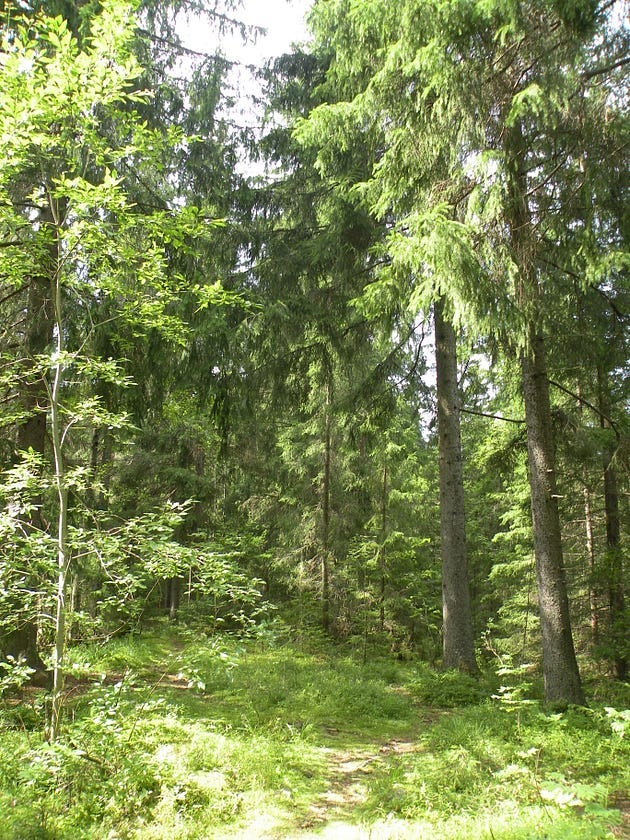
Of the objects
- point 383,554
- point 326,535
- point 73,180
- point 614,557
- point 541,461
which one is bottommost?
point 383,554

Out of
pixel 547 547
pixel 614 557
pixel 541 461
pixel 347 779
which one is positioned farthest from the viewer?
pixel 614 557

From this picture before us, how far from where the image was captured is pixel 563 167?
20.4 feet

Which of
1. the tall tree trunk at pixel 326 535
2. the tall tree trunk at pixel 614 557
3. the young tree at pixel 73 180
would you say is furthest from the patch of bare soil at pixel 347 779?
the tall tree trunk at pixel 326 535

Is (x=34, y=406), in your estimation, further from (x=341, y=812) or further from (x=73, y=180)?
(x=341, y=812)

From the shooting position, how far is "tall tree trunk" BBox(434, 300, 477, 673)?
29.5 feet

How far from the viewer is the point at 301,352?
1020cm

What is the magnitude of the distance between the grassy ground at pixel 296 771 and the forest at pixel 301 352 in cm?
3

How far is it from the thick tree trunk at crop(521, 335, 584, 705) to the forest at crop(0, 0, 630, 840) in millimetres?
37

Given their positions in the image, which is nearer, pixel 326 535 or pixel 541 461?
pixel 541 461

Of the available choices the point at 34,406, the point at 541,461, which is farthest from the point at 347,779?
the point at 34,406

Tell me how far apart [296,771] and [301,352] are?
681 cm

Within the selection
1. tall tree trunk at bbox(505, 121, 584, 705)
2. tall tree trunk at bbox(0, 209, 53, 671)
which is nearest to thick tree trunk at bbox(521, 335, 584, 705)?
tall tree trunk at bbox(505, 121, 584, 705)

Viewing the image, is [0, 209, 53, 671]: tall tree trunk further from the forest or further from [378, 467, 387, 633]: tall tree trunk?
→ [378, 467, 387, 633]: tall tree trunk

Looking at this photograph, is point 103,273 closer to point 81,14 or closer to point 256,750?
point 81,14
